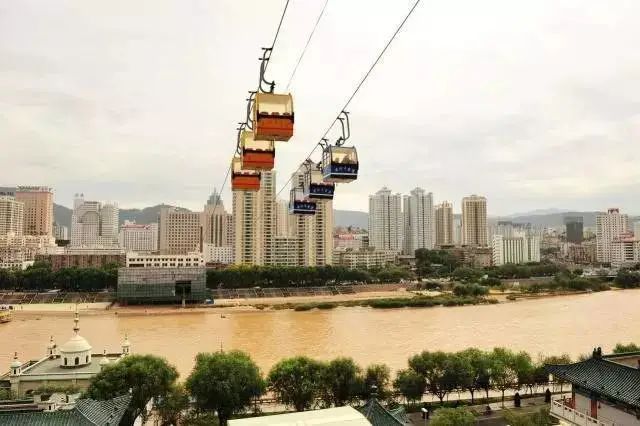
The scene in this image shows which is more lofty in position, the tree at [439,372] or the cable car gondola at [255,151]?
the cable car gondola at [255,151]

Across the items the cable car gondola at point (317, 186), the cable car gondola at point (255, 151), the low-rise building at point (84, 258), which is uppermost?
the cable car gondola at point (255, 151)

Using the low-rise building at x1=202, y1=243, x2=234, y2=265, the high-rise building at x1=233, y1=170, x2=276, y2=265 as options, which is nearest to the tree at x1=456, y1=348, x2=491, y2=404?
the high-rise building at x1=233, y1=170, x2=276, y2=265

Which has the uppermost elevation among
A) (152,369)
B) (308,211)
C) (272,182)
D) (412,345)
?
(272,182)

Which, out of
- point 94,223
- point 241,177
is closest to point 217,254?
point 94,223

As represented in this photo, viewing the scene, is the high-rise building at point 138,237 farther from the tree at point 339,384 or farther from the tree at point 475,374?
the tree at point 475,374

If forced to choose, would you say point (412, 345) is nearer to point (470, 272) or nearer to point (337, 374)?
point (337, 374)

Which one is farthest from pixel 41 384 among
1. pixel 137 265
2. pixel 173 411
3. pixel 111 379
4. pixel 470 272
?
pixel 470 272

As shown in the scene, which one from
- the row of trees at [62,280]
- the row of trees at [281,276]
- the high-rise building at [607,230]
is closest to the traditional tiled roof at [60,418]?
the row of trees at [281,276]
